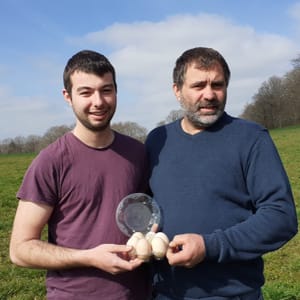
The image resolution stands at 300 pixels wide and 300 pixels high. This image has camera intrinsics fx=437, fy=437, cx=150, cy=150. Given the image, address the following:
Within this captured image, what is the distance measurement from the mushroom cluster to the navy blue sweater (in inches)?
10.6

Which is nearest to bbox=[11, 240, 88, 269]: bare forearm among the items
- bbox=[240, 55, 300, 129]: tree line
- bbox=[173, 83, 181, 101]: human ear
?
bbox=[173, 83, 181, 101]: human ear

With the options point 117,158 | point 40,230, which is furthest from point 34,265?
point 117,158

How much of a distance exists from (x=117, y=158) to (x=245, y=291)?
47.8 inches

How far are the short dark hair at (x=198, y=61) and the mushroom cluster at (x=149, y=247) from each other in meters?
1.11

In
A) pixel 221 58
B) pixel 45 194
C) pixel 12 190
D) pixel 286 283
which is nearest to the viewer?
pixel 45 194

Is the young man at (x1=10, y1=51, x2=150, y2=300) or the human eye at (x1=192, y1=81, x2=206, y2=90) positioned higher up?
the human eye at (x1=192, y1=81, x2=206, y2=90)

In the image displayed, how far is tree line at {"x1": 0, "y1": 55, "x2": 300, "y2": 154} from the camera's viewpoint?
67875 mm

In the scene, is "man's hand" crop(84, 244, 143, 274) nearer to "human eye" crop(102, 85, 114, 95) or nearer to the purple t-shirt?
the purple t-shirt

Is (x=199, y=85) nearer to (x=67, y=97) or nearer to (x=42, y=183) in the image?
(x=67, y=97)

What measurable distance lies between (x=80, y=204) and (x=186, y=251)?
0.78m

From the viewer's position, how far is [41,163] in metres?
2.83

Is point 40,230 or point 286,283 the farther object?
point 286,283

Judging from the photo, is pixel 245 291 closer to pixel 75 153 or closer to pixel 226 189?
pixel 226 189

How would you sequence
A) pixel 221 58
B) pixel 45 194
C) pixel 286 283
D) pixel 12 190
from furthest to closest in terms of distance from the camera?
pixel 12 190
pixel 286 283
pixel 221 58
pixel 45 194
